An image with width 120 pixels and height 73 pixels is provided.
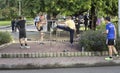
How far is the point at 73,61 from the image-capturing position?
13281 millimetres

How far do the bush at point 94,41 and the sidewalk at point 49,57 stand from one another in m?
0.32

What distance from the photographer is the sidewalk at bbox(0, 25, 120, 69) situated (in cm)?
1295

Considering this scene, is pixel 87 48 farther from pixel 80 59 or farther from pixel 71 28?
pixel 71 28

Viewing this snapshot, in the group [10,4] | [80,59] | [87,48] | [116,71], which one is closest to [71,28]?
[87,48]

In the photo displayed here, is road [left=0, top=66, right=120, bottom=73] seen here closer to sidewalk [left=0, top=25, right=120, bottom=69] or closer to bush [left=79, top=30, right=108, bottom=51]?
sidewalk [left=0, top=25, right=120, bottom=69]

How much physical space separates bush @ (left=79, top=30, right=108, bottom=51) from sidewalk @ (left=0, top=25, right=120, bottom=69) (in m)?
0.32

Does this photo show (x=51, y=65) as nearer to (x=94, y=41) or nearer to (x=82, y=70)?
(x=82, y=70)

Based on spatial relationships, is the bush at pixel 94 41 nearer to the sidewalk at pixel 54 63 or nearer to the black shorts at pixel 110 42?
the black shorts at pixel 110 42

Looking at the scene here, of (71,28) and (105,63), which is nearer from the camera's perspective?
(105,63)

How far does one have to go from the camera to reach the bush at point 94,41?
14719 millimetres

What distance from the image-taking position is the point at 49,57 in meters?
14.4

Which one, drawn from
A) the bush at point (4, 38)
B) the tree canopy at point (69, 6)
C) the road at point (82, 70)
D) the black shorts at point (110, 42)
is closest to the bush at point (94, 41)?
the black shorts at point (110, 42)

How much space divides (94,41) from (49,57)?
6.58ft

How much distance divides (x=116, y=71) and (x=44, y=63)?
2665 millimetres
